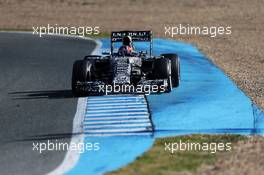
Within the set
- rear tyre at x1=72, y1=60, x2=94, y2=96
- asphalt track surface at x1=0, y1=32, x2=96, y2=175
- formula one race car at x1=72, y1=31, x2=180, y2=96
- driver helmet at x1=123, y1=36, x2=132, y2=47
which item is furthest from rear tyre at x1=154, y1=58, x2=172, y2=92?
asphalt track surface at x1=0, y1=32, x2=96, y2=175

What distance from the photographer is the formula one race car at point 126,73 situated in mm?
15305

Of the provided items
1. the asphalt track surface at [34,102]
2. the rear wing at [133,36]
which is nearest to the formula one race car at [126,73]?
the rear wing at [133,36]

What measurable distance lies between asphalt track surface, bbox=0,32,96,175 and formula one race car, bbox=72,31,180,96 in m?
0.51

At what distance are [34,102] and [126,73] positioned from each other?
2061 millimetres

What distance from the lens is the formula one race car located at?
603 inches

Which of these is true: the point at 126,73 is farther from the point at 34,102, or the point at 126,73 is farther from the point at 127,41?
the point at 34,102

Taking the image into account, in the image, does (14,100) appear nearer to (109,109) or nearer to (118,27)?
(109,109)

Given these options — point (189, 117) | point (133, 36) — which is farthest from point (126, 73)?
point (189, 117)

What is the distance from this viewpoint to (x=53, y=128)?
1221 cm

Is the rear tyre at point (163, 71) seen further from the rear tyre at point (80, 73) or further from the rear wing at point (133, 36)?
the rear tyre at point (80, 73)

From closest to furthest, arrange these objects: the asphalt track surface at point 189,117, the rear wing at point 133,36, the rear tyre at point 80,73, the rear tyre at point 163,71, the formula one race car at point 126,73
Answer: the asphalt track surface at point 189,117, the formula one race car at point 126,73, the rear tyre at point 80,73, the rear tyre at point 163,71, the rear wing at point 133,36

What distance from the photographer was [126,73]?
15.7 metres

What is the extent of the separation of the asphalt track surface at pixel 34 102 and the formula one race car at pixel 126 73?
51cm

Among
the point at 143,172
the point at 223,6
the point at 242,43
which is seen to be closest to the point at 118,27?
the point at 242,43
